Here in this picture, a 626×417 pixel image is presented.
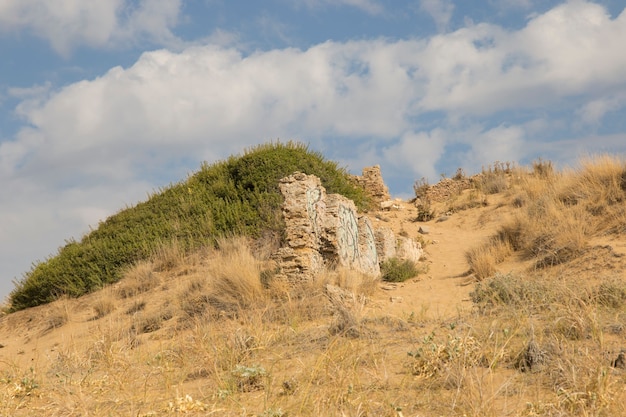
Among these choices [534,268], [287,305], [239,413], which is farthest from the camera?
[534,268]

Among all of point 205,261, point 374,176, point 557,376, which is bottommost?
point 557,376

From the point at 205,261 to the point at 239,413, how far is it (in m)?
8.05

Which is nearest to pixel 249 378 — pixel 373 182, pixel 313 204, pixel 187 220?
pixel 313 204

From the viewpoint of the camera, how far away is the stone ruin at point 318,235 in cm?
990

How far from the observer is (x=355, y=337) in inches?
256

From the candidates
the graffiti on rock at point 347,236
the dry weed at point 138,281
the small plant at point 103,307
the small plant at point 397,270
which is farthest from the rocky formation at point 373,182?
the small plant at point 103,307

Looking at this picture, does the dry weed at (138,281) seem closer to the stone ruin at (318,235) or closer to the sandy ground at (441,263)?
the stone ruin at (318,235)

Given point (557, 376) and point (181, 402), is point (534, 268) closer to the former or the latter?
point (557, 376)

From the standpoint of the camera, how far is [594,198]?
519 inches

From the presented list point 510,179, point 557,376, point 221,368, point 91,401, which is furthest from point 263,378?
point 510,179

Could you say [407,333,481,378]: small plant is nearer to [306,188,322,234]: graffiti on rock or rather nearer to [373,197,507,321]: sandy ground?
[373,197,507,321]: sandy ground

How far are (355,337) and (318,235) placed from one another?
4.22 meters

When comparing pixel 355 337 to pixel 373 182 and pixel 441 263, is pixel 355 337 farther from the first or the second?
pixel 373 182

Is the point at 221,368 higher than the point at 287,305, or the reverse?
the point at 287,305
